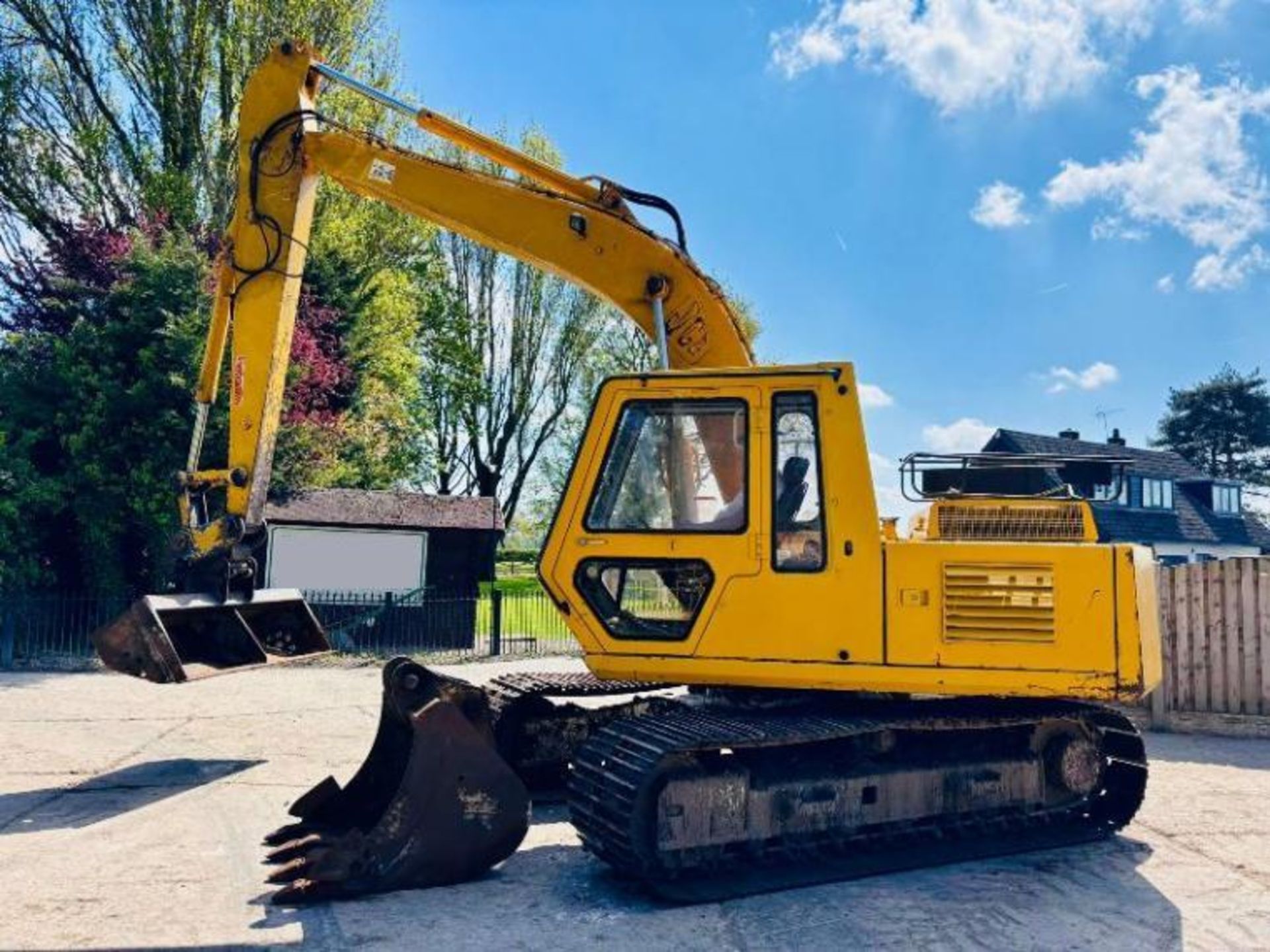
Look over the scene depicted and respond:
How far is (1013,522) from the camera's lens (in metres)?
6.26

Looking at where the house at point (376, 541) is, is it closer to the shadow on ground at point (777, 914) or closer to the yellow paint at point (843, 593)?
the yellow paint at point (843, 593)

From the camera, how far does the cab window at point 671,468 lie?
559cm

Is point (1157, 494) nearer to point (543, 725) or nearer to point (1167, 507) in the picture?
point (1167, 507)

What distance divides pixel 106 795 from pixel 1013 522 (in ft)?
21.1

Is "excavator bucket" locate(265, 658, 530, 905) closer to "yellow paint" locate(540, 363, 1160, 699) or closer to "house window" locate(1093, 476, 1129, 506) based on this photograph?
"yellow paint" locate(540, 363, 1160, 699)

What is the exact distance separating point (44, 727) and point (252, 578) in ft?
14.3

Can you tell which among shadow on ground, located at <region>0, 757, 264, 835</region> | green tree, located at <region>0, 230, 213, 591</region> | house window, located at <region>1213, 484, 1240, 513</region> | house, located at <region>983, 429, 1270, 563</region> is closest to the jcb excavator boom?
shadow on ground, located at <region>0, 757, 264, 835</region>

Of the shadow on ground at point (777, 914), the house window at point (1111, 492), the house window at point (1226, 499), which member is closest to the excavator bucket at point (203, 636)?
the shadow on ground at point (777, 914)

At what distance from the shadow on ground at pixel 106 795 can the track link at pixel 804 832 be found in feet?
11.5

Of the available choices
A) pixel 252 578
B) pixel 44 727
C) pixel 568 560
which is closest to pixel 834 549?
pixel 568 560

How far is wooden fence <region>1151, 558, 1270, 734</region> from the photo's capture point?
10133 mm

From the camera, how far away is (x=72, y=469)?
52.5 ft

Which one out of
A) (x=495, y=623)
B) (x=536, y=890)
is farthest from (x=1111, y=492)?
(x=495, y=623)

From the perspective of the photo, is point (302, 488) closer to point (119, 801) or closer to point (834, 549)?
point (119, 801)
